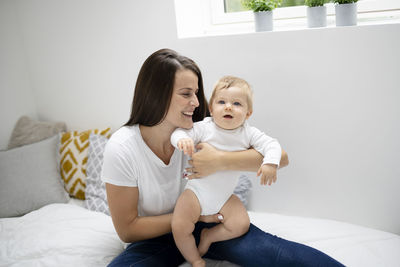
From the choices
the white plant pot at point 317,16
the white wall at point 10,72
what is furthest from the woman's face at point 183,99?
the white wall at point 10,72

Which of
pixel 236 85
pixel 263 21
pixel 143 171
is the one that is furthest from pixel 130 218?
pixel 263 21

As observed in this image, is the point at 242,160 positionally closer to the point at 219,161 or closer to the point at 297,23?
the point at 219,161

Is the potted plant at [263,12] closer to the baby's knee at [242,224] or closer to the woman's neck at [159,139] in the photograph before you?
the woman's neck at [159,139]

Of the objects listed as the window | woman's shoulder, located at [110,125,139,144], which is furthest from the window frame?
woman's shoulder, located at [110,125,139,144]

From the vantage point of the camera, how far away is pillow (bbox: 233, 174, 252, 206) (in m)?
2.00

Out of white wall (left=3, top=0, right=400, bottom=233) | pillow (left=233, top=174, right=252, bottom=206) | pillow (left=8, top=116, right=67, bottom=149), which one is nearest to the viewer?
white wall (left=3, top=0, right=400, bottom=233)

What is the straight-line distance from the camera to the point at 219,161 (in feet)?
4.71

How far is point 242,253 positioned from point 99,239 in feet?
2.30

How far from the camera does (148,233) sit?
59.2 inches

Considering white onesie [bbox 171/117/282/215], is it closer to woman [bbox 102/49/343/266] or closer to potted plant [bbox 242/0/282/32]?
woman [bbox 102/49/343/266]

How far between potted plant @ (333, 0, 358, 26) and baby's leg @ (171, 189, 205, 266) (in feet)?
3.65

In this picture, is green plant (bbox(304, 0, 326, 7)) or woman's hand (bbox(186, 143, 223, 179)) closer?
woman's hand (bbox(186, 143, 223, 179))

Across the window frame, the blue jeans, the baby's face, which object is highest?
the window frame

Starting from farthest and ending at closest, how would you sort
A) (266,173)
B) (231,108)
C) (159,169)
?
1. (159,169)
2. (231,108)
3. (266,173)
